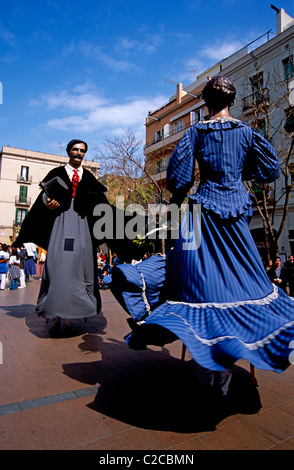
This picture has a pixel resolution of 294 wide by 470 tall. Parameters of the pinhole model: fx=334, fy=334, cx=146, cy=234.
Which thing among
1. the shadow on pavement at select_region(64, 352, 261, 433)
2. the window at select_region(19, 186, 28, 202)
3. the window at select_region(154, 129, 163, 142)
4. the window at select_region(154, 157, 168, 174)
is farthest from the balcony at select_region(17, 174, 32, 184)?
the shadow on pavement at select_region(64, 352, 261, 433)

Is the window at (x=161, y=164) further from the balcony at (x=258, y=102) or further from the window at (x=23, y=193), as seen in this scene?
the window at (x=23, y=193)

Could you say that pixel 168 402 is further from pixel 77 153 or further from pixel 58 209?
pixel 77 153

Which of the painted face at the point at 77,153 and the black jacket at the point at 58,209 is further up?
the painted face at the point at 77,153

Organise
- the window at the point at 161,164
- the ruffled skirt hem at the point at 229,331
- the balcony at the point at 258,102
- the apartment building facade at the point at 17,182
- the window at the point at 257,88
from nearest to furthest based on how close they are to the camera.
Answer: the ruffled skirt hem at the point at 229,331, the balcony at the point at 258,102, the window at the point at 257,88, the window at the point at 161,164, the apartment building facade at the point at 17,182

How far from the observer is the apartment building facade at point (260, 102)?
12828 millimetres

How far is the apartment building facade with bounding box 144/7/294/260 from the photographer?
12828 millimetres

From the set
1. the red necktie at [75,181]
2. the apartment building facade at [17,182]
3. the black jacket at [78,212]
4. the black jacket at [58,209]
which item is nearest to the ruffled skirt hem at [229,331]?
the black jacket at [78,212]

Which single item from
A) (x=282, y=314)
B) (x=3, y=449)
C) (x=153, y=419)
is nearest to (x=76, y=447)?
(x=3, y=449)

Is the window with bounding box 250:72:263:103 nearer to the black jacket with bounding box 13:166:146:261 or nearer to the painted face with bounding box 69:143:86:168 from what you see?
the painted face with bounding box 69:143:86:168

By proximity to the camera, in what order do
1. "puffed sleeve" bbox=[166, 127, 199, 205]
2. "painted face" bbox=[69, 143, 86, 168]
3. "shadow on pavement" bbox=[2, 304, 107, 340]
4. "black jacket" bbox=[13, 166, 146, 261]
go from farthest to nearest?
"shadow on pavement" bbox=[2, 304, 107, 340] < "painted face" bbox=[69, 143, 86, 168] < "black jacket" bbox=[13, 166, 146, 261] < "puffed sleeve" bbox=[166, 127, 199, 205]

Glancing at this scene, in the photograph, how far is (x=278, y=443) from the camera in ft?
5.81

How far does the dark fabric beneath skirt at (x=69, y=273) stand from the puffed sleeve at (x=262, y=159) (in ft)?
7.74

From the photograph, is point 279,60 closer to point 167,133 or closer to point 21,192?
point 167,133

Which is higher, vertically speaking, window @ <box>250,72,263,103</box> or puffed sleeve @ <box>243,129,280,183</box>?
window @ <box>250,72,263,103</box>
